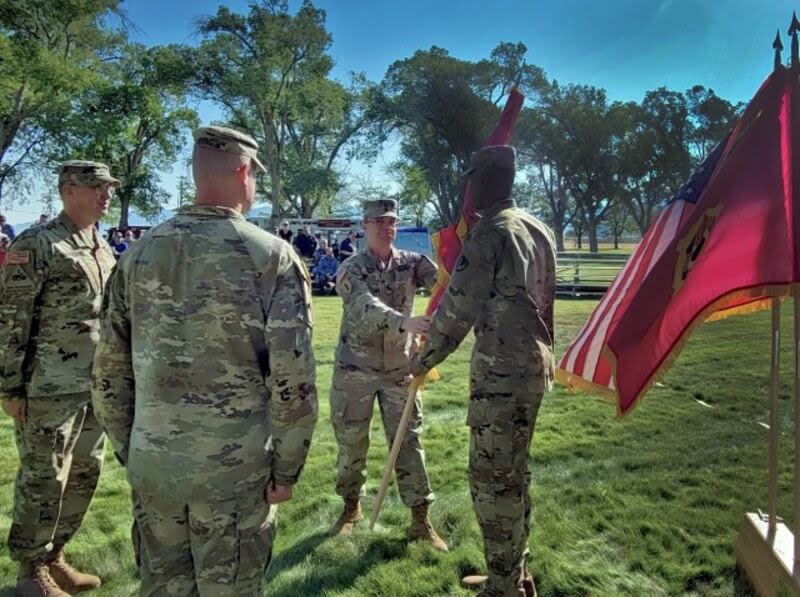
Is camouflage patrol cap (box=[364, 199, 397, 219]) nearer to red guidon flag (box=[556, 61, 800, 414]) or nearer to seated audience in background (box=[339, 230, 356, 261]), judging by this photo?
red guidon flag (box=[556, 61, 800, 414])

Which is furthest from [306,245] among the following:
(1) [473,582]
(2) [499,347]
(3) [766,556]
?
(3) [766,556]

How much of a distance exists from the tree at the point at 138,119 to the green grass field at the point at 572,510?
1059 inches

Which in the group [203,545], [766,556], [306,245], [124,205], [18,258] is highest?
[124,205]

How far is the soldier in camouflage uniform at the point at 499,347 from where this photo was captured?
2.78 metres

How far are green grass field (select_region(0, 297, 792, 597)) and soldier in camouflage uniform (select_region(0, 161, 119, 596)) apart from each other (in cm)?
43

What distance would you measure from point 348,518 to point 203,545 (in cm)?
212

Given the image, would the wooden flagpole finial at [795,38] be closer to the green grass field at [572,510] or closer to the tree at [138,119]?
the green grass field at [572,510]

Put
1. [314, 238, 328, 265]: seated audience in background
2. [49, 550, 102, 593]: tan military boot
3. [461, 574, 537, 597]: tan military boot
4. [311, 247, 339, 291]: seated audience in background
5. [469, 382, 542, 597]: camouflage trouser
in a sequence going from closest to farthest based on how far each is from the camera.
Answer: [469, 382, 542, 597]: camouflage trouser
[461, 574, 537, 597]: tan military boot
[49, 550, 102, 593]: tan military boot
[311, 247, 339, 291]: seated audience in background
[314, 238, 328, 265]: seated audience in background

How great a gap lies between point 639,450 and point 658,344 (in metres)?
3.28

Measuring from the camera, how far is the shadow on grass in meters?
3.32

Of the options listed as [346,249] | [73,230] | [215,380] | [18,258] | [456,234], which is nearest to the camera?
[215,380]

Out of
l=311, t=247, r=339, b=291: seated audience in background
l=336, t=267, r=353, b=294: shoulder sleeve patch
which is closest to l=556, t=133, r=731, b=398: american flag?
l=336, t=267, r=353, b=294: shoulder sleeve patch

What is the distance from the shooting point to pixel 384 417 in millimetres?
3885

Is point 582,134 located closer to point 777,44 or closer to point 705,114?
point 705,114
